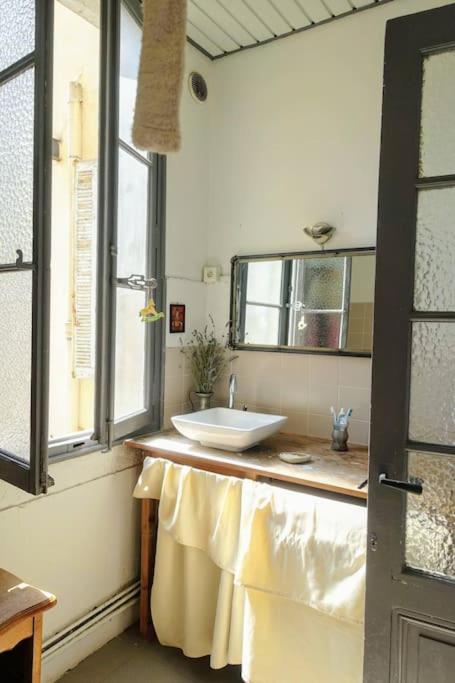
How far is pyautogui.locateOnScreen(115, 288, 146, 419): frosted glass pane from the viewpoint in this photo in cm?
199

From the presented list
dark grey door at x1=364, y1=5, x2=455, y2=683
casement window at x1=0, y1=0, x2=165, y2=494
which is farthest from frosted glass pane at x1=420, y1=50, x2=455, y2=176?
casement window at x1=0, y1=0, x2=165, y2=494

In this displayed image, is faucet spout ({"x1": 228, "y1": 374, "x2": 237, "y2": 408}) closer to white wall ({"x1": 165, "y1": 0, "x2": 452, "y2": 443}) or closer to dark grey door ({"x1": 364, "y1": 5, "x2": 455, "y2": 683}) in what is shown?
white wall ({"x1": 165, "y1": 0, "x2": 452, "y2": 443})

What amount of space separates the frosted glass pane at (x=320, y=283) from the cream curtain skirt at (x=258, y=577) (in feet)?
3.12

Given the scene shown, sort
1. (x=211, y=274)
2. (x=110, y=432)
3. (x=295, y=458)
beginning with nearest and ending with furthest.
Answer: (x=295, y=458), (x=110, y=432), (x=211, y=274)

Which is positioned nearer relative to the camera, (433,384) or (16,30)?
(433,384)

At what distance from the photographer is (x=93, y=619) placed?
6.43 ft

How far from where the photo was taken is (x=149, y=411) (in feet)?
7.22

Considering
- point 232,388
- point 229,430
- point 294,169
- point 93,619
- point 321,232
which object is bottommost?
point 93,619

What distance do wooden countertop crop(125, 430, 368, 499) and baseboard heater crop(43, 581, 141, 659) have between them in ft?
2.19

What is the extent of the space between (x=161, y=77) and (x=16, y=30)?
2.79ft

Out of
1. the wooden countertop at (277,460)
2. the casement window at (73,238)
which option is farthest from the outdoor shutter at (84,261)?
the wooden countertop at (277,460)

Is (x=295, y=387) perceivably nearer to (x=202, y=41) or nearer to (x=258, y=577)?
(x=258, y=577)

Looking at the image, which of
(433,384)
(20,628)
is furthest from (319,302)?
(20,628)

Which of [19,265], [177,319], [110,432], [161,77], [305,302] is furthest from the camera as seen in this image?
[177,319]
